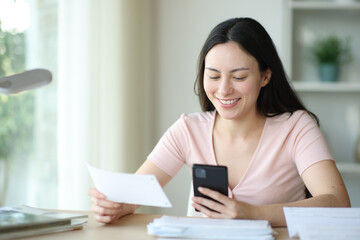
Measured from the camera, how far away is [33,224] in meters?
1.38

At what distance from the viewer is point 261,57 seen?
1.86 metres

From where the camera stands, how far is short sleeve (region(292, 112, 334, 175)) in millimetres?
1771

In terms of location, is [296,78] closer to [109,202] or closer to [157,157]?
[157,157]

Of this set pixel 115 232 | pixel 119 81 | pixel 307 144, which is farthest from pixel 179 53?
pixel 115 232

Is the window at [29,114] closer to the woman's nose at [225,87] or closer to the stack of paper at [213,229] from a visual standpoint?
the woman's nose at [225,87]

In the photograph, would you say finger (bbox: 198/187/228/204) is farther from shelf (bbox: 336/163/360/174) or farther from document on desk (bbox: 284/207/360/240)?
shelf (bbox: 336/163/360/174)

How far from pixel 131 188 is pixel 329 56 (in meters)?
2.04

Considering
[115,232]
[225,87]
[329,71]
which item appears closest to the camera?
[115,232]

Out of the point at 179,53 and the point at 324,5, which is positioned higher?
the point at 324,5

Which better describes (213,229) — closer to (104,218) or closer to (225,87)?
(104,218)

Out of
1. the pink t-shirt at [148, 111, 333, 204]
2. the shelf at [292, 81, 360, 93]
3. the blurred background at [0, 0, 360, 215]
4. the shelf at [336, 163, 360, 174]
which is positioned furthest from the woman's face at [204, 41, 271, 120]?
the shelf at [336, 163, 360, 174]

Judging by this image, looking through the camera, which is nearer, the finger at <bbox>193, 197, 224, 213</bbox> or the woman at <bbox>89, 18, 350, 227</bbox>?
the finger at <bbox>193, 197, 224, 213</bbox>

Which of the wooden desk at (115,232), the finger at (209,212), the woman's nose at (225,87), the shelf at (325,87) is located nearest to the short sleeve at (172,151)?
the woman's nose at (225,87)

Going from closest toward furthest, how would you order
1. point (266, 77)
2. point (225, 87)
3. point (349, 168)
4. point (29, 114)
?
point (225, 87), point (266, 77), point (29, 114), point (349, 168)
